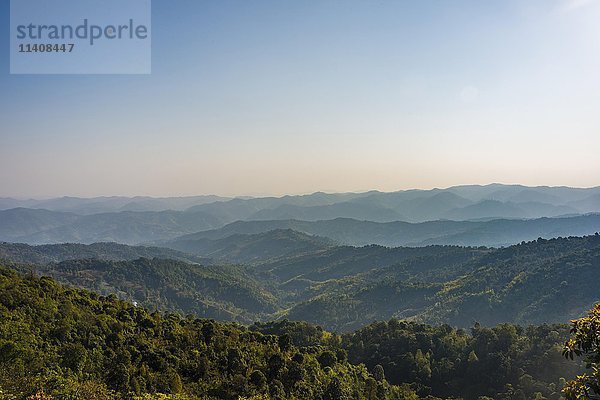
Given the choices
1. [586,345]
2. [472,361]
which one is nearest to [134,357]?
[586,345]

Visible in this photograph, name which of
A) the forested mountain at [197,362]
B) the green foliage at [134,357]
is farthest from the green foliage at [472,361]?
the green foliage at [134,357]

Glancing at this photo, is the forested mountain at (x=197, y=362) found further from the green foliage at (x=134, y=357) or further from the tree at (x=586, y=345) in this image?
the tree at (x=586, y=345)

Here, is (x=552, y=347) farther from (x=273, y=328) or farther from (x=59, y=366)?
(x=59, y=366)

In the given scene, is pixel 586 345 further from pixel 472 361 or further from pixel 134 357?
pixel 472 361

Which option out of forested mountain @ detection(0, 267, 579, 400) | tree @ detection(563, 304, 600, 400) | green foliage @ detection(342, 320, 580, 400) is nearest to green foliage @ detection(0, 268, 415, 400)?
forested mountain @ detection(0, 267, 579, 400)

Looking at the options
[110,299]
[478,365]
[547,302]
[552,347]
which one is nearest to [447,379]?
[478,365]

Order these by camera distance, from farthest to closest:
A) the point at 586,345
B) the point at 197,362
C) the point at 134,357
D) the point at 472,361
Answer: the point at 472,361, the point at 197,362, the point at 134,357, the point at 586,345

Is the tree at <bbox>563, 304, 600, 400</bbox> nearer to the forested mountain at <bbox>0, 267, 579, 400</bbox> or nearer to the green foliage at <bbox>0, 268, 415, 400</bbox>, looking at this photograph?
the forested mountain at <bbox>0, 267, 579, 400</bbox>

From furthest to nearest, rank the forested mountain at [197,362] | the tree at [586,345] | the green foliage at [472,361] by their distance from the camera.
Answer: the green foliage at [472,361] → the forested mountain at [197,362] → the tree at [586,345]
